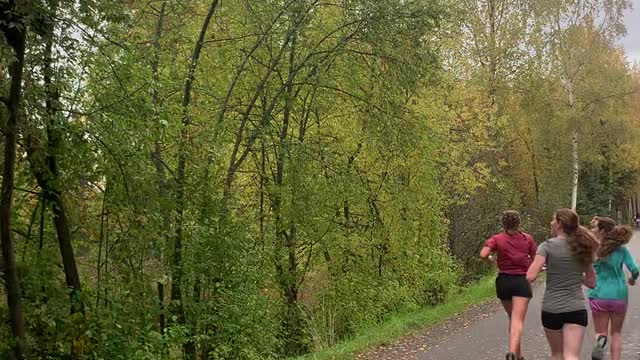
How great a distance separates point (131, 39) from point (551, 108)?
84.2 feet

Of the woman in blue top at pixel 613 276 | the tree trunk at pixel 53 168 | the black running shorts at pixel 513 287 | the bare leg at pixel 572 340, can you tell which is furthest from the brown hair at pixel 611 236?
the tree trunk at pixel 53 168

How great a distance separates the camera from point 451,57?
22984 mm

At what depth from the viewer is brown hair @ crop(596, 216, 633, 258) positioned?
6.69 metres

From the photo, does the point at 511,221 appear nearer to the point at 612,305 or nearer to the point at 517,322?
the point at 517,322

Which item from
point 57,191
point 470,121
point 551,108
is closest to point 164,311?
point 57,191

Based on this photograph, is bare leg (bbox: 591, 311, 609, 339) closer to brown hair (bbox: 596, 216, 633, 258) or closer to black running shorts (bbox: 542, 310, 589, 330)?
brown hair (bbox: 596, 216, 633, 258)

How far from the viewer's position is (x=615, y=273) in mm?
6680

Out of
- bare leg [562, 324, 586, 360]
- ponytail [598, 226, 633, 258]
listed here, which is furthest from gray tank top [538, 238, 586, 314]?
ponytail [598, 226, 633, 258]

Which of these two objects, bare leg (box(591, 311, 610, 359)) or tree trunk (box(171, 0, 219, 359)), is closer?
bare leg (box(591, 311, 610, 359))

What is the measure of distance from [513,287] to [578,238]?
5.61 feet

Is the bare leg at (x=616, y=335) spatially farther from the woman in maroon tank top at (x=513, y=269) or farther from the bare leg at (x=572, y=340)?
the bare leg at (x=572, y=340)

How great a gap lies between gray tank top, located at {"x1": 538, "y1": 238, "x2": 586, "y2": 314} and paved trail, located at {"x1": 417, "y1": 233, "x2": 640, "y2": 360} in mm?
3089

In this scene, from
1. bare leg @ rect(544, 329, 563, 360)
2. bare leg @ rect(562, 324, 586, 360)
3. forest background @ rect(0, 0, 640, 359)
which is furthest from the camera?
forest background @ rect(0, 0, 640, 359)

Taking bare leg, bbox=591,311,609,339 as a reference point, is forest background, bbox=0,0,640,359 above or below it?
above
